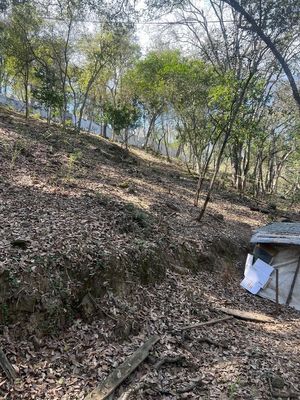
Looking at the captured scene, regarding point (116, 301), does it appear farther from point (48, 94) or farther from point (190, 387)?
point (48, 94)

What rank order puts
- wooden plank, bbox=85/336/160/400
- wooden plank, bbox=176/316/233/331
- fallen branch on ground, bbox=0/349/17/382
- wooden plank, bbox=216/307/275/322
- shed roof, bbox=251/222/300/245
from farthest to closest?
shed roof, bbox=251/222/300/245, wooden plank, bbox=216/307/275/322, wooden plank, bbox=176/316/233/331, wooden plank, bbox=85/336/160/400, fallen branch on ground, bbox=0/349/17/382

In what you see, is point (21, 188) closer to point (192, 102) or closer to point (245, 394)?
point (245, 394)

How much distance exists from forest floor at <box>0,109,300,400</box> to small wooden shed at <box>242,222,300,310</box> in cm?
37

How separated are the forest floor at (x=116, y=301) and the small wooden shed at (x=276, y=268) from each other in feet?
1.21

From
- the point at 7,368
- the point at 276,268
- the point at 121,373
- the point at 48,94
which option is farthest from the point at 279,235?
the point at 48,94

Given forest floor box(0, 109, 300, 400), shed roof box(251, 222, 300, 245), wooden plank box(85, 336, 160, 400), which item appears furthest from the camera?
shed roof box(251, 222, 300, 245)

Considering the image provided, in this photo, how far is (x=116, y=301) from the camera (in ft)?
17.7

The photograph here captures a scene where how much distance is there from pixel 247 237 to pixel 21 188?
22.8ft

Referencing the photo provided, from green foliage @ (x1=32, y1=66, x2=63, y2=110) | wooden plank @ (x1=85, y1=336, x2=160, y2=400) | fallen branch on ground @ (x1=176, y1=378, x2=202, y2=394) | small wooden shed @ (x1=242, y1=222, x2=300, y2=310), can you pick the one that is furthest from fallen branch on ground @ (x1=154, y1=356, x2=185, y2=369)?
green foliage @ (x1=32, y1=66, x2=63, y2=110)

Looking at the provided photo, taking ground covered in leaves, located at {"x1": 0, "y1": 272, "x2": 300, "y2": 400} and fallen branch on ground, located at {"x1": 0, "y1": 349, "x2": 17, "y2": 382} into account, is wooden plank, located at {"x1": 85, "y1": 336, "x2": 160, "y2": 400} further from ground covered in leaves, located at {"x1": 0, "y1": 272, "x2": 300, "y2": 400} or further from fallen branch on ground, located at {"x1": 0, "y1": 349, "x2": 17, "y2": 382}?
fallen branch on ground, located at {"x1": 0, "y1": 349, "x2": 17, "y2": 382}

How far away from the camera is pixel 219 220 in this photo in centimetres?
1126

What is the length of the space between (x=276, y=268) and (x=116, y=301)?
5.04 meters

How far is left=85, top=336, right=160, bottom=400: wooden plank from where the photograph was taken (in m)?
3.94

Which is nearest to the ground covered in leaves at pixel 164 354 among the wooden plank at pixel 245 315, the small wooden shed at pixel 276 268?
the wooden plank at pixel 245 315
